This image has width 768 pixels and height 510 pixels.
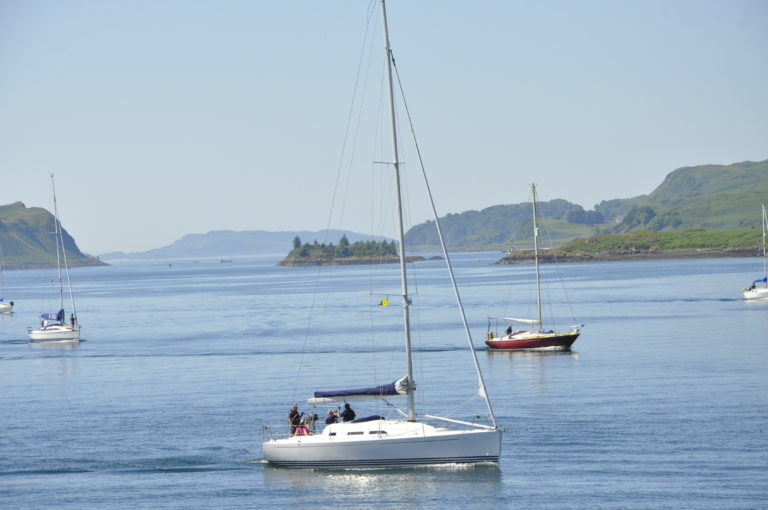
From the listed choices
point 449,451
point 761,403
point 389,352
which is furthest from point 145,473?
point 389,352

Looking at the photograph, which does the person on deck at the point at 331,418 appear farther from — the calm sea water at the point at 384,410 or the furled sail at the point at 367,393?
the calm sea water at the point at 384,410

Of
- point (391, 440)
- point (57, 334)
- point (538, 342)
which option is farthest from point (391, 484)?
point (57, 334)

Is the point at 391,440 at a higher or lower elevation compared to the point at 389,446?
higher

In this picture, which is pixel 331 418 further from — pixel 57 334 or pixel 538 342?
pixel 57 334

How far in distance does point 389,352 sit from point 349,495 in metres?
44.7

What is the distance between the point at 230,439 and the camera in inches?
1923

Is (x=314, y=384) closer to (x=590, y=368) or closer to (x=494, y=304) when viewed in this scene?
(x=590, y=368)

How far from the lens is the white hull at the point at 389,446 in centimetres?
4059

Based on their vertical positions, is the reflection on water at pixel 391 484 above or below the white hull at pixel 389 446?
below

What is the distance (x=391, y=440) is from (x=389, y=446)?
10.6 inches

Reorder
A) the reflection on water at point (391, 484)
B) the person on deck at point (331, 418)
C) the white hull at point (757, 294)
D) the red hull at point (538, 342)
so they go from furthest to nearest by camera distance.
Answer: the white hull at point (757, 294), the red hull at point (538, 342), the person on deck at point (331, 418), the reflection on water at point (391, 484)

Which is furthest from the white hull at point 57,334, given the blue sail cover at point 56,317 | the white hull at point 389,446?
the white hull at point 389,446

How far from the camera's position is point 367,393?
43156mm

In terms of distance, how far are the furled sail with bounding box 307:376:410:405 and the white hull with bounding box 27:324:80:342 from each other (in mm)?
65212
